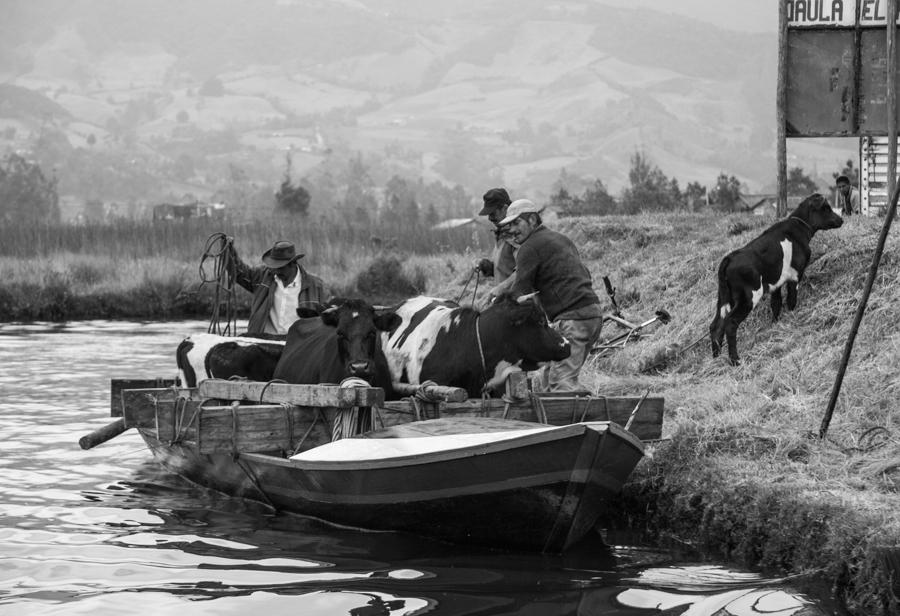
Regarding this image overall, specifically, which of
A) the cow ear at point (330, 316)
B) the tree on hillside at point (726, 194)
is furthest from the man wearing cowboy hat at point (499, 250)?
the tree on hillside at point (726, 194)

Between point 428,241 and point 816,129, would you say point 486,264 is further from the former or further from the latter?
point 428,241

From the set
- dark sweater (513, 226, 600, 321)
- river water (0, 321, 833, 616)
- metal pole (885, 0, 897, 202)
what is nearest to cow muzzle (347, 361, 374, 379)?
river water (0, 321, 833, 616)

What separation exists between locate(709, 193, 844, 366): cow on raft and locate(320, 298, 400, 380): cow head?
4399 millimetres

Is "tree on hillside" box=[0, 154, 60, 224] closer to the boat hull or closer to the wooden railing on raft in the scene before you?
the wooden railing on raft

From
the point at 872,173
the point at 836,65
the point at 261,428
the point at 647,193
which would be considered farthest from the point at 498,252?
the point at 647,193

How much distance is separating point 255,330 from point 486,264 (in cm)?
321

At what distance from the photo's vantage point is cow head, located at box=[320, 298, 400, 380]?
10523 millimetres

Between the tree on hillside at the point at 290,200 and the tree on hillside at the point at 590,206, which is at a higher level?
the tree on hillside at the point at 290,200

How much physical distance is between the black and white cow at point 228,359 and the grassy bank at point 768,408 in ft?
11.9

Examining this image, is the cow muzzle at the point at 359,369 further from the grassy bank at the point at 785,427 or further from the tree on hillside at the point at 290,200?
the tree on hillside at the point at 290,200

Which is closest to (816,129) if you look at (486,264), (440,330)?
(486,264)

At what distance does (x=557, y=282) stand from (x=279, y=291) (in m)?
4.17

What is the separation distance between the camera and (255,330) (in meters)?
14.1

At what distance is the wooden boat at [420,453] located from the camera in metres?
8.57
